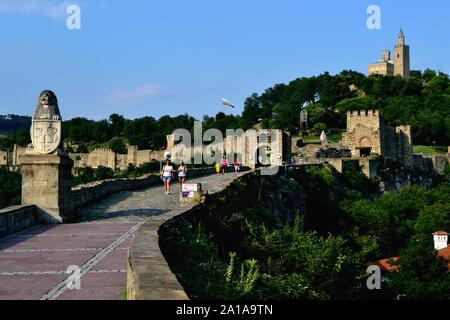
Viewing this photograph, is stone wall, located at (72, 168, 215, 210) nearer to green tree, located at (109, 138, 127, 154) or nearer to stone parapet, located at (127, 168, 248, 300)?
stone parapet, located at (127, 168, 248, 300)

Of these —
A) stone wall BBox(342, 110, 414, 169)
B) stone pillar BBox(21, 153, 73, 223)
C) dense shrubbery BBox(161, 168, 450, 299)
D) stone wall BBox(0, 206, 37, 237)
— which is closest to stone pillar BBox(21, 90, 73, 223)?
stone pillar BBox(21, 153, 73, 223)

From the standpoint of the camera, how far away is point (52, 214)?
42.9 feet

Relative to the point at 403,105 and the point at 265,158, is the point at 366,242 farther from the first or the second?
the point at 403,105

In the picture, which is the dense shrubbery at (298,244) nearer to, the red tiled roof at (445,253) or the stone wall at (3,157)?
the red tiled roof at (445,253)

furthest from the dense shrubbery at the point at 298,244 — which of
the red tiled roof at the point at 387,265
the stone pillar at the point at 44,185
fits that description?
the stone pillar at the point at 44,185

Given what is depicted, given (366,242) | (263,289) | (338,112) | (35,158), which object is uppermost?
(338,112)

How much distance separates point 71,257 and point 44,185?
4.61 metres

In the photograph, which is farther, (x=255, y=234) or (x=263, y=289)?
(x=255, y=234)

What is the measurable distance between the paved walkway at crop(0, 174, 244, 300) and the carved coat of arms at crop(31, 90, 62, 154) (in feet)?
5.56

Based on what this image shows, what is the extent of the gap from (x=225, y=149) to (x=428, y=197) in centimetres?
1839

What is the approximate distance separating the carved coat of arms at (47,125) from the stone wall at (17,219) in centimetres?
130

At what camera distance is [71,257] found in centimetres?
886

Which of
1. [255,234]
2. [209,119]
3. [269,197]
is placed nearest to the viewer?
[255,234]

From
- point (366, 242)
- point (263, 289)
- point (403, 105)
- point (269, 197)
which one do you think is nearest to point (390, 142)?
point (366, 242)
